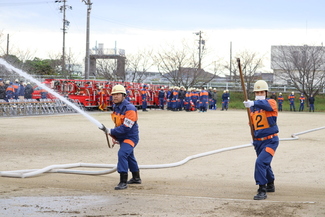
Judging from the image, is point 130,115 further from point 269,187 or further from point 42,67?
point 42,67

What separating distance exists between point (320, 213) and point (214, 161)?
5655 mm

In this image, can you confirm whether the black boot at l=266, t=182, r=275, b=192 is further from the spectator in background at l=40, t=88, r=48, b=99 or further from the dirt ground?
the spectator in background at l=40, t=88, r=48, b=99

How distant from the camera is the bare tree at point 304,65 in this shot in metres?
47.8

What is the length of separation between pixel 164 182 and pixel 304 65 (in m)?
40.7

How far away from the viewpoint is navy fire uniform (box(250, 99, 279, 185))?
808cm

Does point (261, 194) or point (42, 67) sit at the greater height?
point (42, 67)

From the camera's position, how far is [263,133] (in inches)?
325

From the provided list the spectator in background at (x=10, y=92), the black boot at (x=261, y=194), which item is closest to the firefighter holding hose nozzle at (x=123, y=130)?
the black boot at (x=261, y=194)

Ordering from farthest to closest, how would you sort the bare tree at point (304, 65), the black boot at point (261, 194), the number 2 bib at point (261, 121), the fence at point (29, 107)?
the bare tree at point (304, 65) → the fence at point (29, 107) → the number 2 bib at point (261, 121) → the black boot at point (261, 194)

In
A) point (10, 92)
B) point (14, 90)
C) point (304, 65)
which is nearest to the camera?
point (10, 92)

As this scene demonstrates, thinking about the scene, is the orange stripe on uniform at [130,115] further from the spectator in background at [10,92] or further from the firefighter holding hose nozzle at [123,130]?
the spectator in background at [10,92]

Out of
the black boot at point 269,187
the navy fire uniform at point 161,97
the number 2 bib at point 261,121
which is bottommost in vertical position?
the black boot at point 269,187

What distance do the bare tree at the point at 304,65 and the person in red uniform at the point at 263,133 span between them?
39.7m

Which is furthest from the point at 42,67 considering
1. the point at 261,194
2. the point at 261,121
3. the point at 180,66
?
→ the point at 261,194
